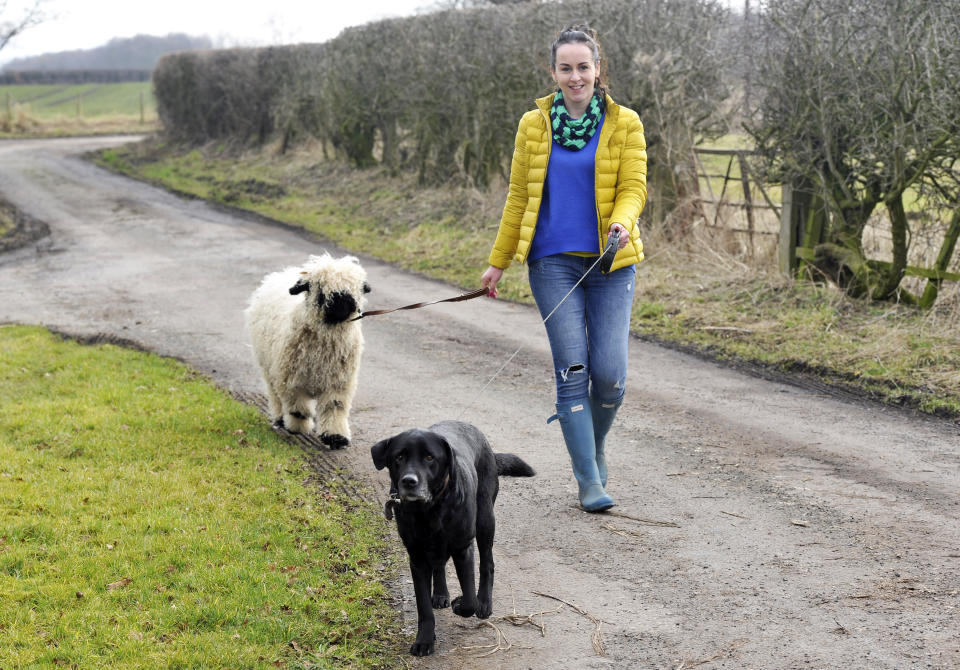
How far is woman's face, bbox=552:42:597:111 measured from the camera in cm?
489

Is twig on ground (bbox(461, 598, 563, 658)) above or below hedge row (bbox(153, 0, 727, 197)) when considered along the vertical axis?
below

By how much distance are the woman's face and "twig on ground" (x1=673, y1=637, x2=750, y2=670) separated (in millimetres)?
2804

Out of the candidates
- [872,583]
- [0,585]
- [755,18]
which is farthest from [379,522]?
[755,18]

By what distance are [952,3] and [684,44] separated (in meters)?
4.65

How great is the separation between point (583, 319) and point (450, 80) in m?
13.9

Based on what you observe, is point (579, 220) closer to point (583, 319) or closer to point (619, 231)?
point (619, 231)

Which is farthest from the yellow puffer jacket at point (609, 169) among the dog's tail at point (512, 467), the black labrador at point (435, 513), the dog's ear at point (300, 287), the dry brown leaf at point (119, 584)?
the dry brown leaf at point (119, 584)

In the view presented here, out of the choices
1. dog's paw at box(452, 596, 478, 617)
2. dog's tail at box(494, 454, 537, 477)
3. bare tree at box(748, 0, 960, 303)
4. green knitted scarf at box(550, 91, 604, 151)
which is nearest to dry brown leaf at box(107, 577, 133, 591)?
dog's paw at box(452, 596, 478, 617)

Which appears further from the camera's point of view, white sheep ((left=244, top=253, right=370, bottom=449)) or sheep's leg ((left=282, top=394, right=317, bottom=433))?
sheep's leg ((left=282, top=394, right=317, bottom=433))

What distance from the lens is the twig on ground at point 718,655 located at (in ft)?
12.5

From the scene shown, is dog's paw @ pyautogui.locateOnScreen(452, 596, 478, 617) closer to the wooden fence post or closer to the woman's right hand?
the woman's right hand

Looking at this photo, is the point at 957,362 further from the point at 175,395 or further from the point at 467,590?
the point at 175,395

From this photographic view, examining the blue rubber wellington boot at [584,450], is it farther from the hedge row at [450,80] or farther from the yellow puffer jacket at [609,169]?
the hedge row at [450,80]

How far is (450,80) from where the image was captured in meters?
18.2
